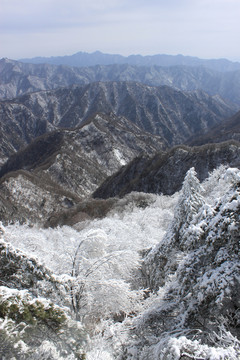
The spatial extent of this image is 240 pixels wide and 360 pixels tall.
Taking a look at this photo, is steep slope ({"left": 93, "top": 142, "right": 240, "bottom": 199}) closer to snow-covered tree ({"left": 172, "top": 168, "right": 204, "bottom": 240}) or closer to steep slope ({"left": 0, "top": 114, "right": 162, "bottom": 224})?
steep slope ({"left": 0, "top": 114, "right": 162, "bottom": 224})

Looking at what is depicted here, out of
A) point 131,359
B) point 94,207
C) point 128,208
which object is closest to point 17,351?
point 131,359

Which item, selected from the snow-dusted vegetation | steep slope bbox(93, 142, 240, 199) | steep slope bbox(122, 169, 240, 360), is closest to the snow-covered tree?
the snow-dusted vegetation

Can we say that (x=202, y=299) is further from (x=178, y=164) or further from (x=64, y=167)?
(x=64, y=167)

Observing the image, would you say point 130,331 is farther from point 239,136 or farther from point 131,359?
point 239,136

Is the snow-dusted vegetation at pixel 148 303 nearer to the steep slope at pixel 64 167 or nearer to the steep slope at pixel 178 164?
the steep slope at pixel 64 167

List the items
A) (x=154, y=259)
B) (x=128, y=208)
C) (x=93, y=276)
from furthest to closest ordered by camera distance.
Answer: (x=128, y=208), (x=154, y=259), (x=93, y=276)

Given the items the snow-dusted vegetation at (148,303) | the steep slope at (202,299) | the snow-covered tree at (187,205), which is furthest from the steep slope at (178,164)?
the steep slope at (202,299)
